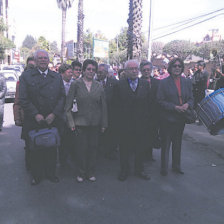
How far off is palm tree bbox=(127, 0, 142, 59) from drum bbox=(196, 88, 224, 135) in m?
9.33

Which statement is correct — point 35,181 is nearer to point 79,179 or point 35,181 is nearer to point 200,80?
point 79,179

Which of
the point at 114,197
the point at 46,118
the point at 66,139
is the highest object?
the point at 46,118

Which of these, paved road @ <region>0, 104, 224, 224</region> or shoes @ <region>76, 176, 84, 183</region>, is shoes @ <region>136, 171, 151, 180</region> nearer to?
paved road @ <region>0, 104, 224, 224</region>

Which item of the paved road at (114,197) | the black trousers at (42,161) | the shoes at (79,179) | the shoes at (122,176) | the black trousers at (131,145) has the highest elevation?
the black trousers at (131,145)

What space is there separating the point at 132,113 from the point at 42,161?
1.65 meters

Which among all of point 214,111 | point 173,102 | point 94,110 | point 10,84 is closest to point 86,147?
point 94,110

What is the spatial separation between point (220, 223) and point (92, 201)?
1.59 meters

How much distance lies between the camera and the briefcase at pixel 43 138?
370 cm

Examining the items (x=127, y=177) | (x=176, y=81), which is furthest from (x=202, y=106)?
(x=127, y=177)

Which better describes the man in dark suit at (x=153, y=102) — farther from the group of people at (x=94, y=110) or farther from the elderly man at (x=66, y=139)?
the elderly man at (x=66, y=139)

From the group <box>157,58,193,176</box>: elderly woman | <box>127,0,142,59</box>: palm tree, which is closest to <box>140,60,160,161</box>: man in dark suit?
<box>157,58,193,176</box>: elderly woman

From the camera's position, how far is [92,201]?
349 cm

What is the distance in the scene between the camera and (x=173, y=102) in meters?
4.28

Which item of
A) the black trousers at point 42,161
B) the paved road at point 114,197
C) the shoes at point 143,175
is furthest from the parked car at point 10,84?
the shoes at point 143,175
